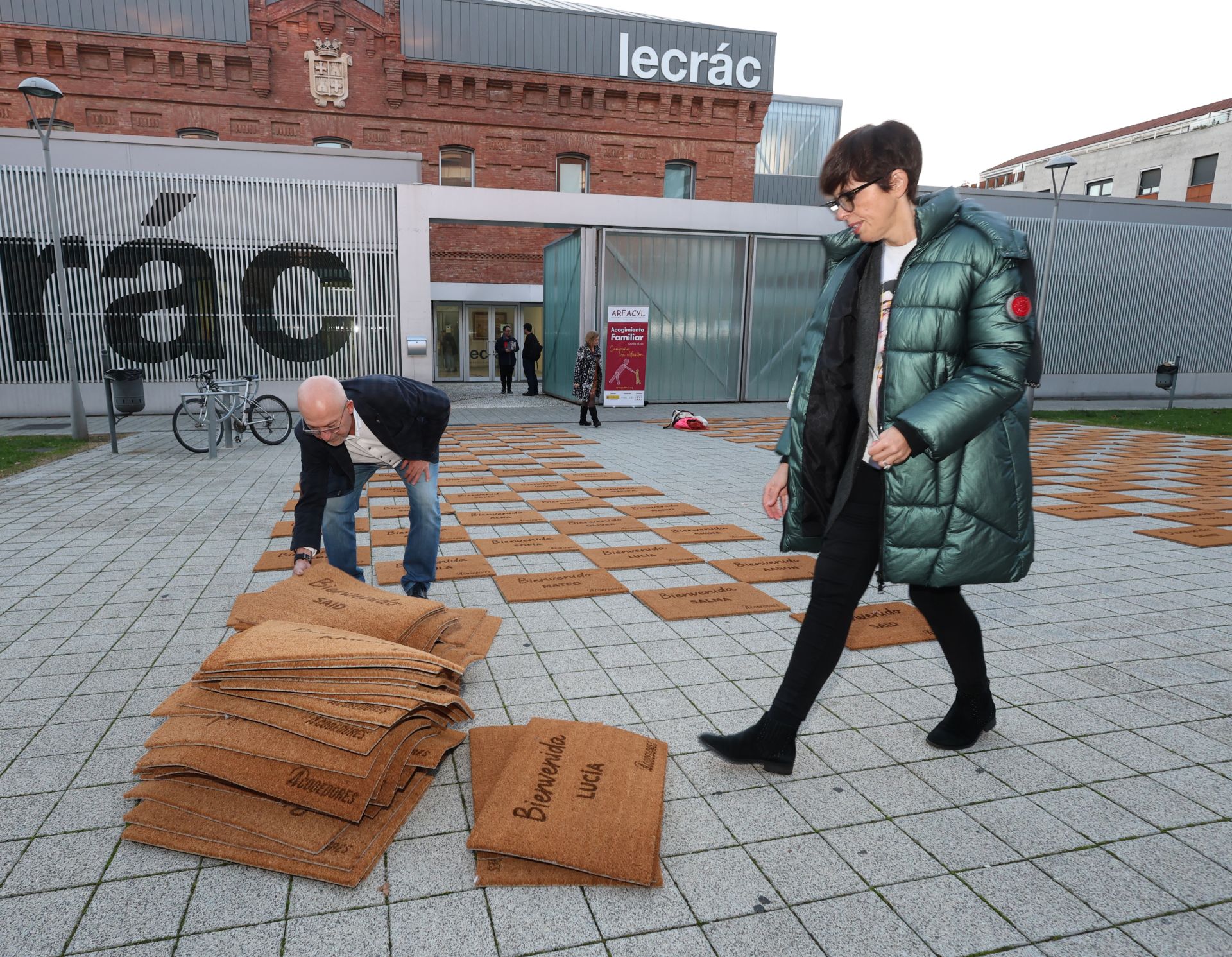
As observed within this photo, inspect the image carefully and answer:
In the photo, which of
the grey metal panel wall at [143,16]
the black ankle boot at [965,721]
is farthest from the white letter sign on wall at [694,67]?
the black ankle boot at [965,721]

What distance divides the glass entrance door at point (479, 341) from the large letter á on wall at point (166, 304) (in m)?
10.6

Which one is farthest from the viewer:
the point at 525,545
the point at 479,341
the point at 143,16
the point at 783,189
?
the point at 783,189

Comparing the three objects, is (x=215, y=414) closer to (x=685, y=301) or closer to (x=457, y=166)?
(x=685, y=301)

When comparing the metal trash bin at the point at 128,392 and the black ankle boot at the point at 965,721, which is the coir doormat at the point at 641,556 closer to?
the black ankle boot at the point at 965,721

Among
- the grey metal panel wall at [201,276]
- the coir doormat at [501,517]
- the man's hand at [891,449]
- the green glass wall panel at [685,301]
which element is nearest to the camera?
the man's hand at [891,449]

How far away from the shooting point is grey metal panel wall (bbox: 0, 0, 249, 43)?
66.3 ft

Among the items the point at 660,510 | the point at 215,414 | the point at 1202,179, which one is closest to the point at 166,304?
the point at 215,414

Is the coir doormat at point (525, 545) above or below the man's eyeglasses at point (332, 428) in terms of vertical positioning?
below

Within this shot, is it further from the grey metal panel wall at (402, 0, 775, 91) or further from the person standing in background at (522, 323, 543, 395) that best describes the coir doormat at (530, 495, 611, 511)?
the grey metal panel wall at (402, 0, 775, 91)

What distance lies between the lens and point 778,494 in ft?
8.64

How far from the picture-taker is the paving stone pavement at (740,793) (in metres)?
1.98

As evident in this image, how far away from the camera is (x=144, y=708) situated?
315 centimetres

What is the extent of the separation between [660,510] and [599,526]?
2.90ft

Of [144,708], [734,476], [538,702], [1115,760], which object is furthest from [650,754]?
[734,476]
